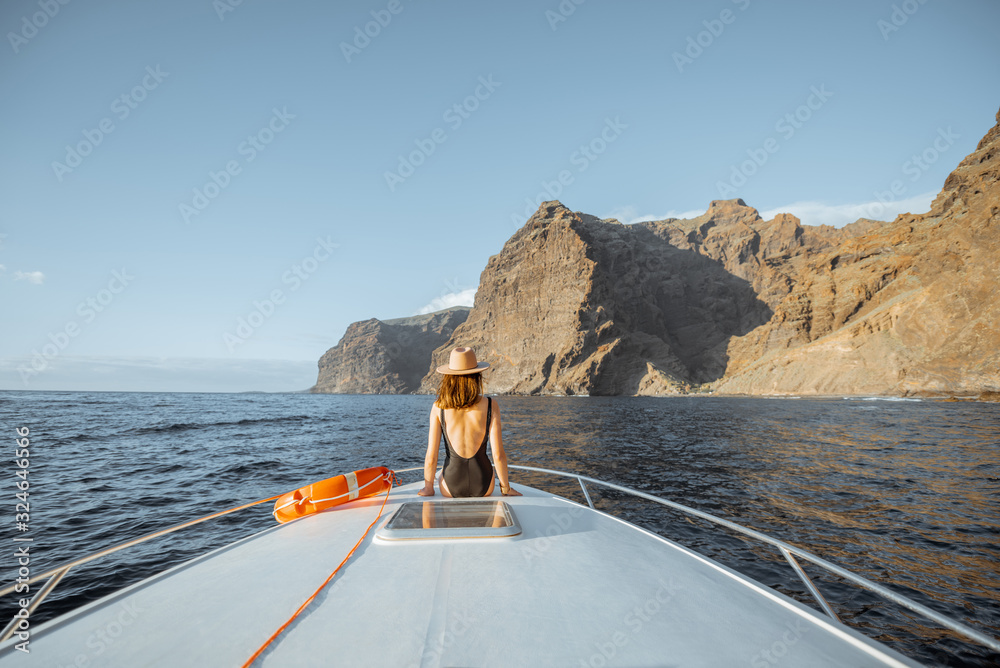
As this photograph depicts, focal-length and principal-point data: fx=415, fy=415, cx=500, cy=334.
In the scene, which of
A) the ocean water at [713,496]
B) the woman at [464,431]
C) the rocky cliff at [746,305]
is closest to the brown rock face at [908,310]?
the rocky cliff at [746,305]

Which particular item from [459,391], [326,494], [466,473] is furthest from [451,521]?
[326,494]

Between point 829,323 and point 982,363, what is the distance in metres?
33.9

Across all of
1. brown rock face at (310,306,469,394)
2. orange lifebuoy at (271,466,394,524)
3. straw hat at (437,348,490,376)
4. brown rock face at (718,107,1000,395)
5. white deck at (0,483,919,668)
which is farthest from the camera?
brown rock face at (310,306,469,394)

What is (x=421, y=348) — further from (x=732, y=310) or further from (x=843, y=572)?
(x=843, y=572)

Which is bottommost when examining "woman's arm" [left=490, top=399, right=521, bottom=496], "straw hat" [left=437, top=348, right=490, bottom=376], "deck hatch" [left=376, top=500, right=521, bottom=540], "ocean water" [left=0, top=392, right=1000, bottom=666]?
"ocean water" [left=0, top=392, right=1000, bottom=666]

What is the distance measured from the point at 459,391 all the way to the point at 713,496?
25.4 ft

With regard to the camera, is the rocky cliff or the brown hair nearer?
the brown hair

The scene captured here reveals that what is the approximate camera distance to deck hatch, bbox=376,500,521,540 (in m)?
2.60

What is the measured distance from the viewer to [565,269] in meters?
101

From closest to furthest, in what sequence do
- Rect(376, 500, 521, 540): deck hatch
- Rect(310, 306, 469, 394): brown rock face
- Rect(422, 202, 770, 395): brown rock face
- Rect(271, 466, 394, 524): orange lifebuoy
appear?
Rect(376, 500, 521, 540): deck hatch → Rect(271, 466, 394, 524): orange lifebuoy → Rect(422, 202, 770, 395): brown rock face → Rect(310, 306, 469, 394): brown rock face

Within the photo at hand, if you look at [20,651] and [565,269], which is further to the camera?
[565,269]

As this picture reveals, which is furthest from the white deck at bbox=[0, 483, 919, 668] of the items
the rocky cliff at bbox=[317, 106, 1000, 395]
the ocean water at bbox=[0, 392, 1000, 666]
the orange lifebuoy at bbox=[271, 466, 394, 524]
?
the rocky cliff at bbox=[317, 106, 1000, 395]

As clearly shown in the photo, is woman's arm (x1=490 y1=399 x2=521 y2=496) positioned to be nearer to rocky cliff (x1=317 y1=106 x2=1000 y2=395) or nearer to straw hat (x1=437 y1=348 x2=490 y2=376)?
straw hat (x1=437 y1=348 x2=490 y2=376)

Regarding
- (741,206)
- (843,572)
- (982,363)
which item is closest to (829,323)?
(982,363)
